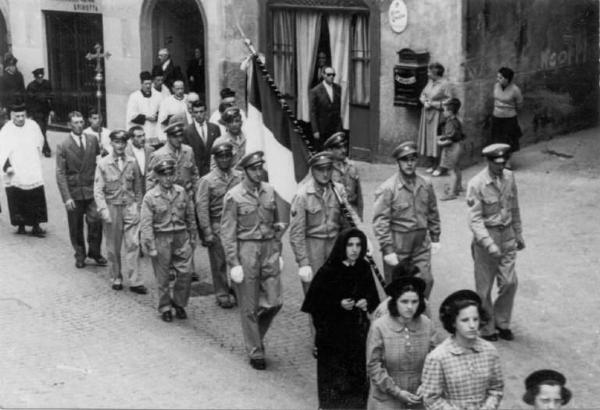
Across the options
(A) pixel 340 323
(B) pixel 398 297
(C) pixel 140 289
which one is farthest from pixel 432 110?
(B) pixel 398 297

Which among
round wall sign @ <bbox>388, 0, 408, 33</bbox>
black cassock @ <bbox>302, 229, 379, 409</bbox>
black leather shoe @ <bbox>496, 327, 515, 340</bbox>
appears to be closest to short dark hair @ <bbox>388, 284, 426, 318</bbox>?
black cassock @ <bbox>302, 229, 379, 409</bbox>

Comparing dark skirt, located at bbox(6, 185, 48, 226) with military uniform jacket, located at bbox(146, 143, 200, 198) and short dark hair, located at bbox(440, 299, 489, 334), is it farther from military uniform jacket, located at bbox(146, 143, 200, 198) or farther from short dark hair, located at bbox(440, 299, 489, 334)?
short dark hair, located at bbox(440, 299, 489, 334)

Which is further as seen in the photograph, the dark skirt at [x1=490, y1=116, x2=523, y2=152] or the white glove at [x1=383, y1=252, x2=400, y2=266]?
the dark skirt at [x1=490, y1=116, x2=523, y2=152]

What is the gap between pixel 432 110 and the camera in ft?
53.6

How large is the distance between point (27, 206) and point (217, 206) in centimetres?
417

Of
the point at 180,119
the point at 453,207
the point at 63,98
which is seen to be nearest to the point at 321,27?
the point at 453,207

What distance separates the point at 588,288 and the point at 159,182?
15.1 feet

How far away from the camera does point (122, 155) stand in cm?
1204

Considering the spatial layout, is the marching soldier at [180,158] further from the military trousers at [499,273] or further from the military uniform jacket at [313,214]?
the military trousers at [499,273]

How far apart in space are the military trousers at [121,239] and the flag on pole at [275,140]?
1976mm

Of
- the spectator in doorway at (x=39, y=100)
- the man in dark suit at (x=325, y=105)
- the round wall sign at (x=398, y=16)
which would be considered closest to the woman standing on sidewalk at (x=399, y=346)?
the man in dark suit at (x=325, y=105)

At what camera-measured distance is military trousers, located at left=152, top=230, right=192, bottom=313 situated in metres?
Answer: 10.8

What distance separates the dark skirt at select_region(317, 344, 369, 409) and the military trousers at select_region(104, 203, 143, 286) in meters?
4.09

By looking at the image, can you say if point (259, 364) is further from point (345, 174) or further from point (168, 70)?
point (168, 70)
